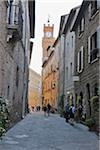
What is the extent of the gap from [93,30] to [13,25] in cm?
579

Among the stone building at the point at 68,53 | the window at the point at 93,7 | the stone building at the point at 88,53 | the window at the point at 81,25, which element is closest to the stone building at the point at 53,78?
the stone building at the point at 68,53

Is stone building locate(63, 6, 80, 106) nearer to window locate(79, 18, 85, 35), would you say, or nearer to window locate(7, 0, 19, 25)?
window locate(79, 18, 85, 35)

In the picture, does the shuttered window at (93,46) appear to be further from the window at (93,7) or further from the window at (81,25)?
the window at (81,25)

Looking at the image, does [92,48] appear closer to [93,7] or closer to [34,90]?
[93,7]

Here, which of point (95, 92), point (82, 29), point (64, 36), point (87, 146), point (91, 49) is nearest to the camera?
point (87, 146)

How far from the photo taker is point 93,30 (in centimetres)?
1794

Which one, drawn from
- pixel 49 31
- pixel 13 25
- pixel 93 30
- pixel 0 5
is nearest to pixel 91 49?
pixel 93 30

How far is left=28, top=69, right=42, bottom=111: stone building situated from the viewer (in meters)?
78.3

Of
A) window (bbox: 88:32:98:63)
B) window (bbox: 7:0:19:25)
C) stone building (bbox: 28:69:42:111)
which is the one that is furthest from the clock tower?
window (bbox: 7:0:19:25)

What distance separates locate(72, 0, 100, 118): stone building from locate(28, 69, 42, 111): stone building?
53925 mm

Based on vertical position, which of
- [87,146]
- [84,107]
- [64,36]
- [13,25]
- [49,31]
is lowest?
[87,146]

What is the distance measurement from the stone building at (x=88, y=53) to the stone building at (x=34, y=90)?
53925 mm

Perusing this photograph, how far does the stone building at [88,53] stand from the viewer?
55.6 feet

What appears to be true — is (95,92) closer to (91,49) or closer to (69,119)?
(91,49)
